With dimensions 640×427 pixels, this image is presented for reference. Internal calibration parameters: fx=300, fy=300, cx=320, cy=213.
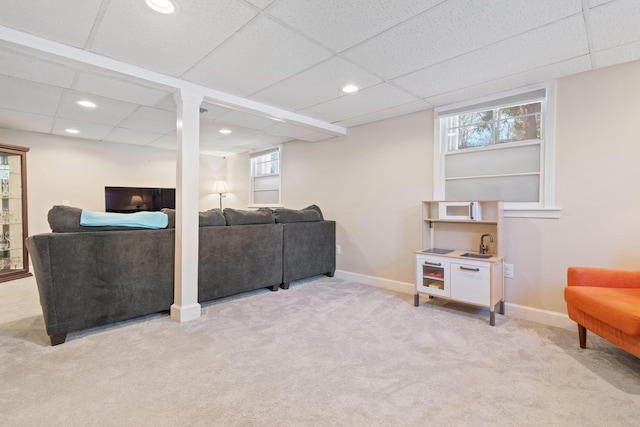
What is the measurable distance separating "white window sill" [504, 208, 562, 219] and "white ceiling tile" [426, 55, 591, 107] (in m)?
1.15

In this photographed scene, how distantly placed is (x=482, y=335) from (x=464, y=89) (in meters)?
2.21

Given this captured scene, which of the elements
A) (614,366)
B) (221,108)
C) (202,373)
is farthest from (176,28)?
(614,366)

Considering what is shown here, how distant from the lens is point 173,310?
8.87 ft

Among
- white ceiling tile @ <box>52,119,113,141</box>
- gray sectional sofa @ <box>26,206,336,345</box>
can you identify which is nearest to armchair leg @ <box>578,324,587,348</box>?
gray sectional sofa @ <box>26,206,336,345</box>

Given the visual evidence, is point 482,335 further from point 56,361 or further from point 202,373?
point 56,361

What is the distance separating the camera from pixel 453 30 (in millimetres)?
1912

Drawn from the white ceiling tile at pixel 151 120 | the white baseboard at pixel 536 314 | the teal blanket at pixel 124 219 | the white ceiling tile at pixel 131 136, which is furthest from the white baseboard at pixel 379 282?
the white ceiling tile at pixel 131 136

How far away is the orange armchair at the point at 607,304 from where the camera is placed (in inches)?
67.3

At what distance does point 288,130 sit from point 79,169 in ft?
12.4

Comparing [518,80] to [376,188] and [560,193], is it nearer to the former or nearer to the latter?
[560,193]

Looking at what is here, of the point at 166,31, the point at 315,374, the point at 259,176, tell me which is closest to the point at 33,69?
the point at 166,31

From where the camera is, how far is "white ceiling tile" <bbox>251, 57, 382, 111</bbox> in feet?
8.06

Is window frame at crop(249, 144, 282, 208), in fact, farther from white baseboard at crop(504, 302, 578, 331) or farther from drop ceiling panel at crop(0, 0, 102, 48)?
white baseboard at crop(504, 302, 578, 331)

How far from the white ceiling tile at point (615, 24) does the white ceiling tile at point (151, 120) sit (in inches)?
154
